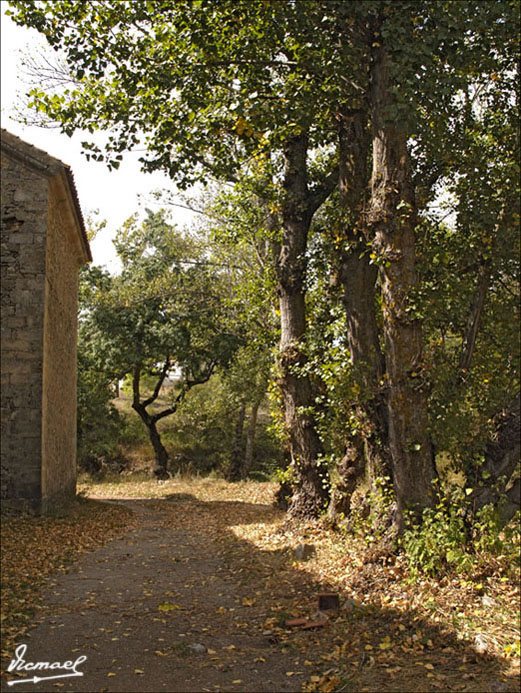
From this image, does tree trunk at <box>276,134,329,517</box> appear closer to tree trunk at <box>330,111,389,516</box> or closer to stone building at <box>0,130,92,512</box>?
tree trunk at <box>330,111,389,516</box>

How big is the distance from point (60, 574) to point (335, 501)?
→ 406 centimetres

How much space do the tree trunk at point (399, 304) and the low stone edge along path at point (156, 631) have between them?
2137mm

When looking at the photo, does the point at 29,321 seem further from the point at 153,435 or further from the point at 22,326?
the point at 153,435

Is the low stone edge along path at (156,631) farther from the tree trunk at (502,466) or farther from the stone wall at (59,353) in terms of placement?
the stone wall at (59,353)

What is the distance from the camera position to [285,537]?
10086mm

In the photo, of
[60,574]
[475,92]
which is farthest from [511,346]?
[60,574]

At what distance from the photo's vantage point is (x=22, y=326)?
11.9 metres

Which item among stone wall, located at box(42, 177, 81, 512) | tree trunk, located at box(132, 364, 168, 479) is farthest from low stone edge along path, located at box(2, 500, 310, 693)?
tree trunk, located at box(132, 364, 168, 479)

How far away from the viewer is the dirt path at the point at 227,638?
462 cm

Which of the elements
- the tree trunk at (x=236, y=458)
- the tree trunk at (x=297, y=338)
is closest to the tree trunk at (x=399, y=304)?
the tree trunk at (x=297, y=338)

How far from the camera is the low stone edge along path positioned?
4.71m

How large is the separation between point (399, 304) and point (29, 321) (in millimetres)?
7536

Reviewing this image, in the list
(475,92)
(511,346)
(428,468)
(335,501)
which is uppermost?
(475,92)

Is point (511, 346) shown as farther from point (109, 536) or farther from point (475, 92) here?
point (109, 536)
